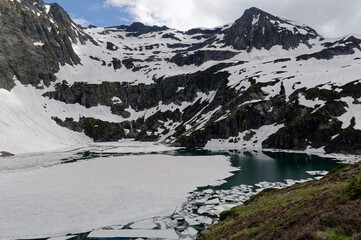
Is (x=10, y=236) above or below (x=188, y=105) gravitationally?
below

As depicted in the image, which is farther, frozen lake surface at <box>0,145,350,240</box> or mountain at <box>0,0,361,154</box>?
mountain at <box>0,0,361,154</box>

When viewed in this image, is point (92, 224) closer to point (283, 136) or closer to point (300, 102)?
point (283, 136)

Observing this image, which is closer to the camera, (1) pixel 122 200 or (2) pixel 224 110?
(1) pixel 122 200

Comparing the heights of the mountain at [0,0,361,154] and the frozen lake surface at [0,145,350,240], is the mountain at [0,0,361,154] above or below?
above

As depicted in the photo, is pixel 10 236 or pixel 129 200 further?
pixel 129 200

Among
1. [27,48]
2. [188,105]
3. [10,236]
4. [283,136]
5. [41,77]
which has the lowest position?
[10,236]

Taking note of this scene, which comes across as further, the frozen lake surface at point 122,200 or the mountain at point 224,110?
the mountain at point 224,110

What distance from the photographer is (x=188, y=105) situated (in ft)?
646

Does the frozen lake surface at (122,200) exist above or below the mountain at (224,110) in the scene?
below

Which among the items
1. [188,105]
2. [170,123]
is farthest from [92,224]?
[188,105]

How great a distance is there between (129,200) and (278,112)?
107m

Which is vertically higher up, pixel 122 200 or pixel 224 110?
pixel 224 110

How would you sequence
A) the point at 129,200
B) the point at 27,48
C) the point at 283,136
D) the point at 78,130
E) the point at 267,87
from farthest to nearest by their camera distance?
the point at 27,48 → the point at 78,130 → the point at 267,87 → the point at 283,136 → the point at 129,200

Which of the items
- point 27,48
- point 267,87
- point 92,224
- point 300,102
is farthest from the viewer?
point 27,48
